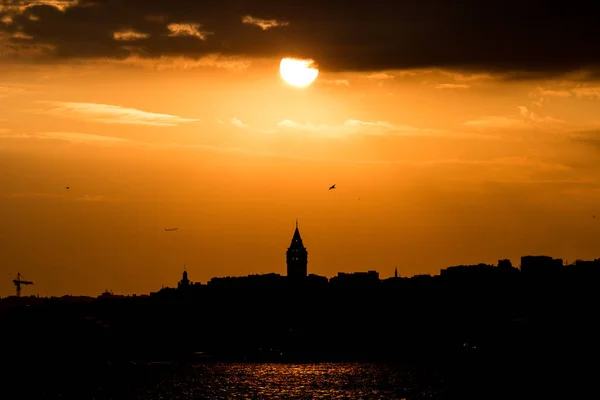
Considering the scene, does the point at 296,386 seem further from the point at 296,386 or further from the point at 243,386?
the point at 243,386

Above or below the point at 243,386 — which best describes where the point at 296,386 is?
below

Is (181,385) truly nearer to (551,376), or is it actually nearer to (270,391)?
(270,391)

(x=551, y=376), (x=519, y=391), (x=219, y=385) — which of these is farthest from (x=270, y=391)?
(x=551, y=376)

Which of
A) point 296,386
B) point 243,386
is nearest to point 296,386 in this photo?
point 296,386

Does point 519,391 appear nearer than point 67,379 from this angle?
Yes

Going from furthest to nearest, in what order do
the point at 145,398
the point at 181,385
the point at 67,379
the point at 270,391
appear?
the point at 67,379 < the point at 181,385 < the point at 270,391 < the point at 145,398

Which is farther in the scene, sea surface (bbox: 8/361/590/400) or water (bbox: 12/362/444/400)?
water (bbox: 12/362/444/400)

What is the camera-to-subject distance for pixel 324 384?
17838cm

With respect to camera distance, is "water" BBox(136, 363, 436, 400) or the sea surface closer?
the sea surface

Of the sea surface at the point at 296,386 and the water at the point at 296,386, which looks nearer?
the sea surface at the point at 296,386

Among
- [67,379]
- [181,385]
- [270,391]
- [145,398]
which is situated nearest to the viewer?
[145,398]

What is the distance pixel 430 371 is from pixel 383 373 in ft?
24.8

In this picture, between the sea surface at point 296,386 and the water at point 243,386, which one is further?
the water at point 243,386

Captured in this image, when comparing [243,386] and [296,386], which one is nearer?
[296,386]
